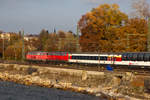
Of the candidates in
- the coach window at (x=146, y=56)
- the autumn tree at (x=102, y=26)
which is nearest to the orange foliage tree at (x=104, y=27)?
the autumn tree at (x=102, y=26)

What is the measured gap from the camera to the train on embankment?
39.0 m

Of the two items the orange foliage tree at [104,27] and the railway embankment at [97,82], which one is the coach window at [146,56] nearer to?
the railway embankment at [97,82]

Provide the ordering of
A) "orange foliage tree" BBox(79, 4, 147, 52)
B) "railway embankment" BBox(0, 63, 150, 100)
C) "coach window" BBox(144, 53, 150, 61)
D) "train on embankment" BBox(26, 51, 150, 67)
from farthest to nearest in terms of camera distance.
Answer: "orange foliage tree" BBox(79, 4, 147, 52) → "train on embankment" BBox(26, 51, 150, 67) → "coach window" BBox(144, 53, 150, 61) → "railway embankment" BBox(0, 63, 150, 100)

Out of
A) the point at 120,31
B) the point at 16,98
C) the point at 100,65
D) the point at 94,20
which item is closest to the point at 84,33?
the point at 94,20

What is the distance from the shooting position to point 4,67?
189ft

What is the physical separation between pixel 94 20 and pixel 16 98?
3800 cm

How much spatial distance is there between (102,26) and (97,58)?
51.7 feet

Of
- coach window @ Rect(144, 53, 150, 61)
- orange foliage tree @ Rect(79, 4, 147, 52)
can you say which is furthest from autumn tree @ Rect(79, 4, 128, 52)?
coach window @ Rect(144, 53, 150, 61)

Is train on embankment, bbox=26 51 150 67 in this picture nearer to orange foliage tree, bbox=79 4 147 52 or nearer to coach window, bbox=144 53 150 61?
coach window, bbox=144 53 150 61

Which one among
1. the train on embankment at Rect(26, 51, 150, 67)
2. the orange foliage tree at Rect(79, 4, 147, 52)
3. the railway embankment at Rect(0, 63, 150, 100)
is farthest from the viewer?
the orange foliage tree at Rect(79, 4, 147, 52)

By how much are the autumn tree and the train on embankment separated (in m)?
8.05

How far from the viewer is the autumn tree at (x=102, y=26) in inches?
2406

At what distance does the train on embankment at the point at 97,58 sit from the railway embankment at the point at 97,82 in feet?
20.1

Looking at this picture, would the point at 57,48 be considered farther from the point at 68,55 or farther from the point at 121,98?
the point at 121,98
